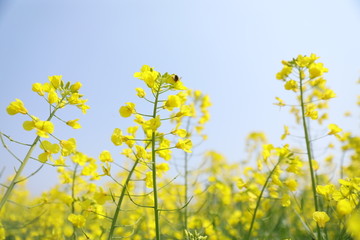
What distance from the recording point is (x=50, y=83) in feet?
6.90

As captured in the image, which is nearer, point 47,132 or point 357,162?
point 47,132

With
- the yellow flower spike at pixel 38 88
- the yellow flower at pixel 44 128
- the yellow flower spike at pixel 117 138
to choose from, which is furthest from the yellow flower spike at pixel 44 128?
the yellow flower spike at pixel 117 138

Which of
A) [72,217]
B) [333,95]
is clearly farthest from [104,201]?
[333,95]

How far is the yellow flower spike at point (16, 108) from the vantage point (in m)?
1.90

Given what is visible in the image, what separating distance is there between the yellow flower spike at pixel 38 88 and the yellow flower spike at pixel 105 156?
654 mm

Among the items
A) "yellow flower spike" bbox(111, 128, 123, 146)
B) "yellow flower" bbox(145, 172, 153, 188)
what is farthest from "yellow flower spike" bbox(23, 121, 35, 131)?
"yellow flower" bbox(145, 172, 153, 188)

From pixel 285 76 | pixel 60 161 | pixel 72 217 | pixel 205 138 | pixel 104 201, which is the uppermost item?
pixel 285 76

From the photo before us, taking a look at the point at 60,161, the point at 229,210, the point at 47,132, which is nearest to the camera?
the point at 47,132

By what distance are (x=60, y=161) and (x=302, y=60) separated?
104 inches

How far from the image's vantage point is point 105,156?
218cm

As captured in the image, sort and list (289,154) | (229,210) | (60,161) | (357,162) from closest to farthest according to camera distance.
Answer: (60,161), (289,154), (357,162), (229,210)

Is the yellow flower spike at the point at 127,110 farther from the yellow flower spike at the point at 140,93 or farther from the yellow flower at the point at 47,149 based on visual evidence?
the yellow flower at the point at 47,149

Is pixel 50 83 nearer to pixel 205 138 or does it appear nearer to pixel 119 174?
pixel 119 174

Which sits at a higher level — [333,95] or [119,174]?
[333,95]
